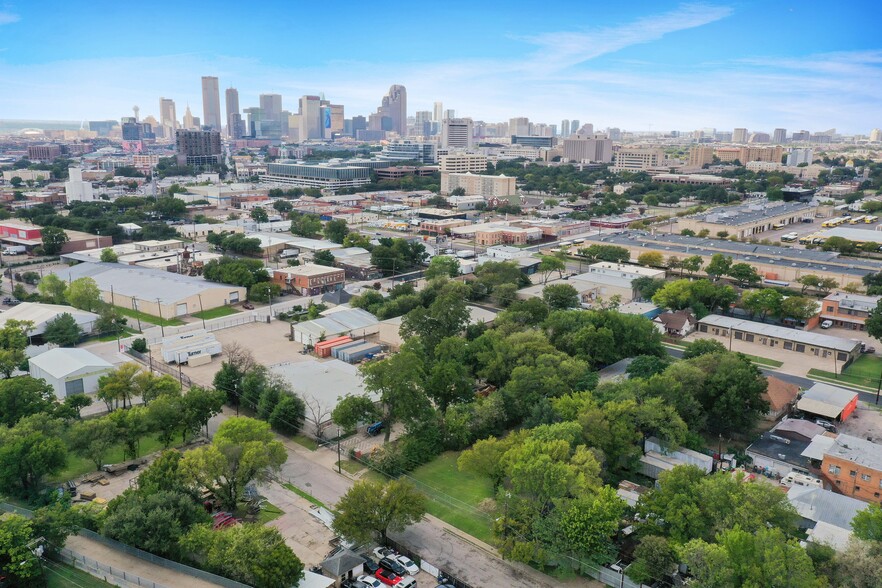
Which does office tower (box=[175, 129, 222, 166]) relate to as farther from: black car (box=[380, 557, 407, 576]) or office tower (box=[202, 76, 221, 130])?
office tower (box=[202, 76, 221, 130])

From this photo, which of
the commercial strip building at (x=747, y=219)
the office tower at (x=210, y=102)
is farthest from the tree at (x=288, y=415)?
the office tower at (x=210, y=102)

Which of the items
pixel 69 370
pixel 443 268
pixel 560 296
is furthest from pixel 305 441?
pixel 443 268

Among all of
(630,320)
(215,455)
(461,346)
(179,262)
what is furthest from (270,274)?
(215,455)

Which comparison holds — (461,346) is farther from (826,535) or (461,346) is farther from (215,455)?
(826,535)

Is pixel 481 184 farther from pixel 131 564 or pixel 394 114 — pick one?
pixel 394 114

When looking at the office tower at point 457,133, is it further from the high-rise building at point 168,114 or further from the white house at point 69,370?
the high-rise building at point 168,114

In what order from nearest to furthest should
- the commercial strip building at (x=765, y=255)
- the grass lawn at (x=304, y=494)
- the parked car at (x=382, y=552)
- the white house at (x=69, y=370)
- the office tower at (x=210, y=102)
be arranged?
the parked car at (x=382, y=552)
the grass lawn at (x=304, y=494)
the white house at (x=69, y=370)
the commercial strip building at (x=765, y=255)
the office tower at (x=210, y=102)
